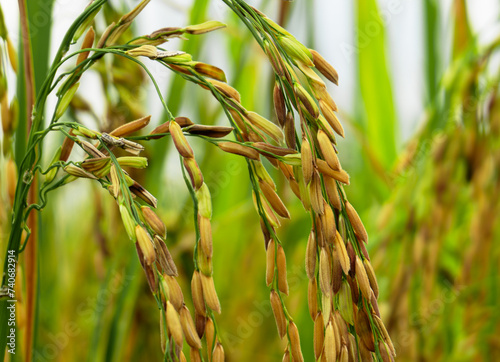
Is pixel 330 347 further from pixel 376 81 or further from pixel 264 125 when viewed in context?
pixel 376 81

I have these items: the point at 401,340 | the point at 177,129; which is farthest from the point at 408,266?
the point at 177,129

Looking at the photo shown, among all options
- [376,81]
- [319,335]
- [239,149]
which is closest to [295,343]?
[319,335]

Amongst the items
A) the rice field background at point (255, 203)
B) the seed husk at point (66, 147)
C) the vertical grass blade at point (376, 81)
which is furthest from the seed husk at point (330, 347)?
the vertical grass blade at point (376, 81)

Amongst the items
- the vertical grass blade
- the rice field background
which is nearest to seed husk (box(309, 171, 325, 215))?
the rice field background

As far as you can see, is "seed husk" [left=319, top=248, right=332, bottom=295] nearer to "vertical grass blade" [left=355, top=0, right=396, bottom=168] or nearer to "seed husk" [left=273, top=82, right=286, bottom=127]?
"seed husk" [left=273, top=82, right=286, bottom=127]

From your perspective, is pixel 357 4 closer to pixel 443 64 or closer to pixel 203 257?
pixel 443 64
